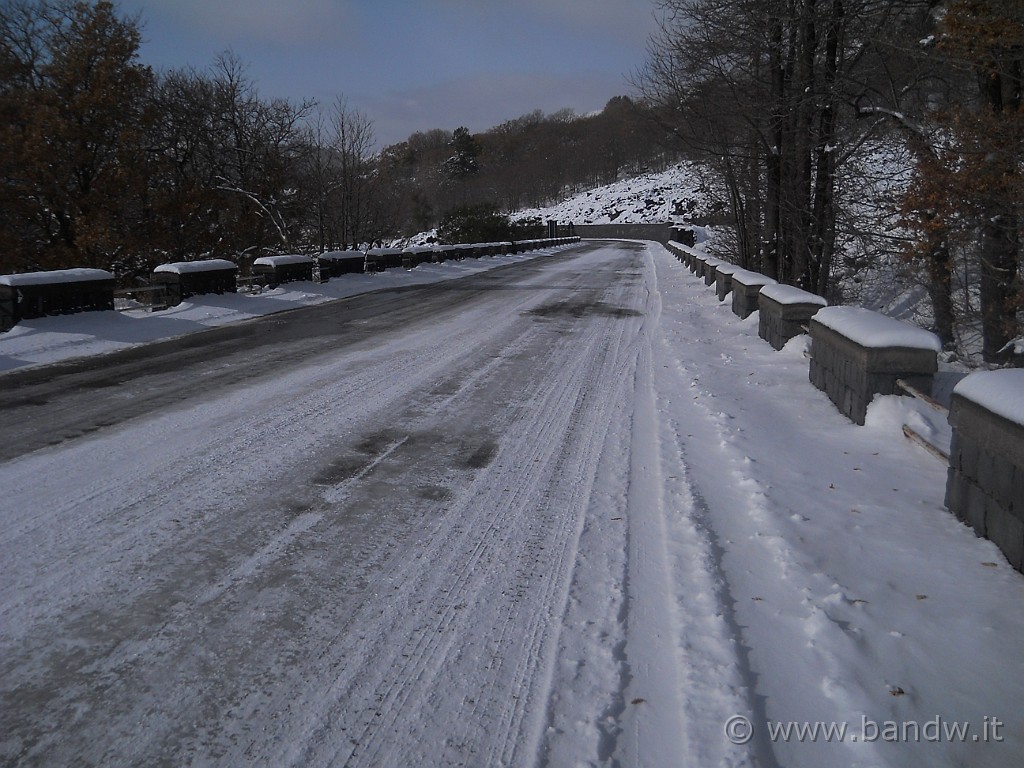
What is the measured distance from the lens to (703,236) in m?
73.8

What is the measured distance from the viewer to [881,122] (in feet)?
48.6

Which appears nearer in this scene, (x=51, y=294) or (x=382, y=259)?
(x=51, y=294)

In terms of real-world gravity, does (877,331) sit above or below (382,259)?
below

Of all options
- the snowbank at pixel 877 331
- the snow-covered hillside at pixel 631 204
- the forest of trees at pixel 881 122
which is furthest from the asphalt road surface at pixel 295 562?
the snow-covered hillside at pixel 631 204

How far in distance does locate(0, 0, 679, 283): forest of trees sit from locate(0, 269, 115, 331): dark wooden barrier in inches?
446

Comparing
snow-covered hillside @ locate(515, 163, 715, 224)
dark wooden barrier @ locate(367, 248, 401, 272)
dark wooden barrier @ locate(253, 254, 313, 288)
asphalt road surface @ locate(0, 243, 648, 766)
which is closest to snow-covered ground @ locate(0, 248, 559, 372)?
dark wooden barrier @ locate(253, 254, 313, 288)

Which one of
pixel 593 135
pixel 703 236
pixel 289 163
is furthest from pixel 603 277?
pixel 593 135

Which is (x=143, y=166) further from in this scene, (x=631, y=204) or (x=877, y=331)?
(x=631, y=204)

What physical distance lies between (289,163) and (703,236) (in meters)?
49.6

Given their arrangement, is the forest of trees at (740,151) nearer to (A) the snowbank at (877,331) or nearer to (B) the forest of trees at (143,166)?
(B) the forest of trees at (143,166)
